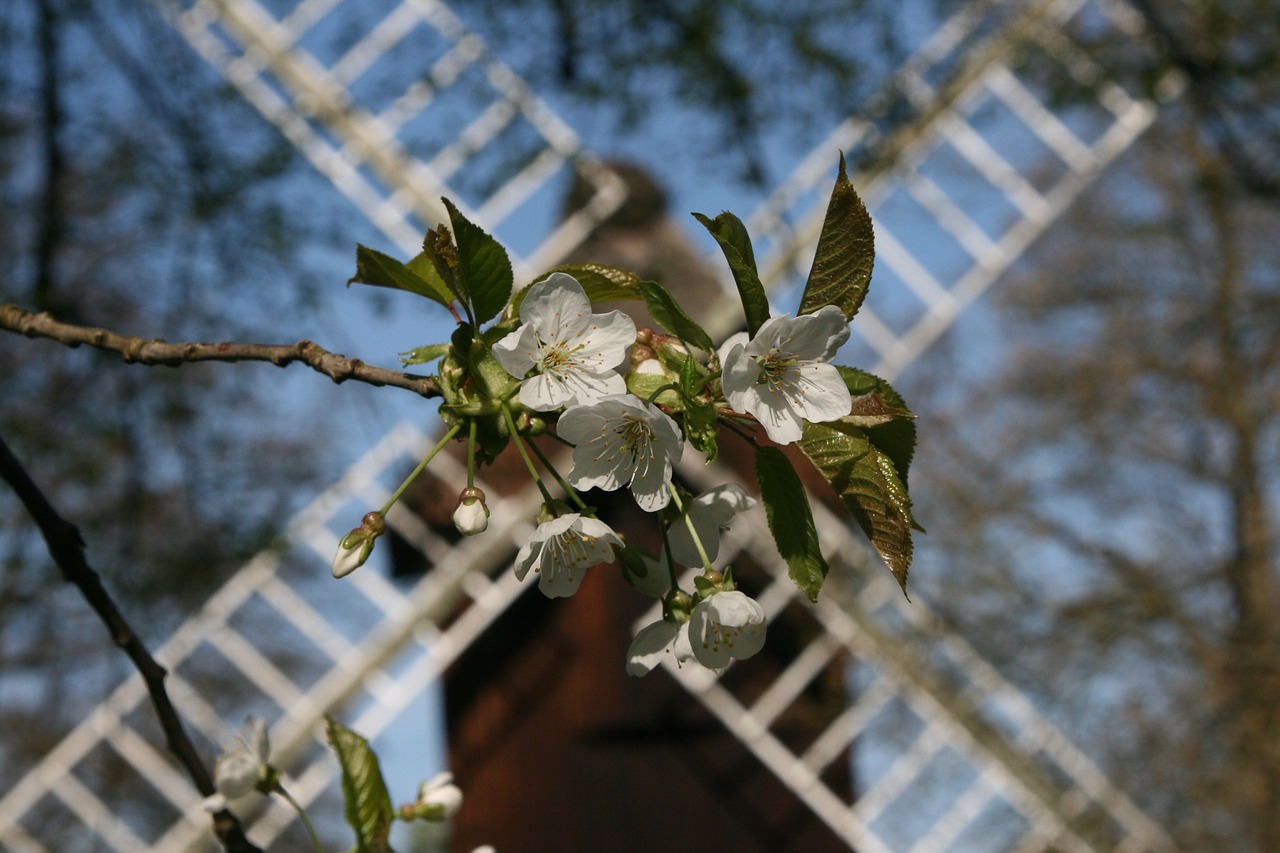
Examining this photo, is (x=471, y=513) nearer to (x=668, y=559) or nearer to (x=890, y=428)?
(x=668, y=559)

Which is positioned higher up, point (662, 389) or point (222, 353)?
point (222, 353)

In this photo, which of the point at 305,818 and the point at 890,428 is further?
the point at 305,818

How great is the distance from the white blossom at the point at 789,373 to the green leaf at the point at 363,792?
1.46ft

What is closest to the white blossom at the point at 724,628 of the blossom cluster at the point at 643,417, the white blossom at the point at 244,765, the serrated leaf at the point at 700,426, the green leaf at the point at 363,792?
the blossom cluster at the point at 643,417

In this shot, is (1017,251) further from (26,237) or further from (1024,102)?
(26,237)

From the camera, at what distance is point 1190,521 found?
7996mm

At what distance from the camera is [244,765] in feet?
3.46

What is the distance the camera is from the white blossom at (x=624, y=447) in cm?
65

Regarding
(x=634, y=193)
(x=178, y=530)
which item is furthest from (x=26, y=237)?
(x=634, y=193)

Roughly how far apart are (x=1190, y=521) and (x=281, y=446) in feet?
19.8

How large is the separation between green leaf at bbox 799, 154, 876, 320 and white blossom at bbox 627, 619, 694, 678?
21cm

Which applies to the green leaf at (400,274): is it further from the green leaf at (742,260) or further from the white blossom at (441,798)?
the white blossom at (441,798)

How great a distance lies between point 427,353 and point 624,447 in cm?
13

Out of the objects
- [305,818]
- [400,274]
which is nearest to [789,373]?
[400,274]
